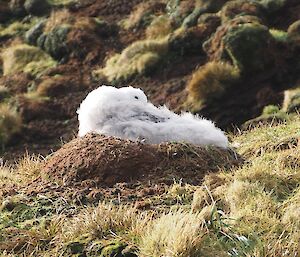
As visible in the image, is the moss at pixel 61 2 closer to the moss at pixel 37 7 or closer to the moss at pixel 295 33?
the moss at pixel 37 7

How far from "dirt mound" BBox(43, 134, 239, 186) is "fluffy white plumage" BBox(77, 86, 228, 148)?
1.01ft

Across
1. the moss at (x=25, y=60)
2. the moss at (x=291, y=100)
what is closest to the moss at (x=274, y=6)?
the moss at (x=291, y=100)

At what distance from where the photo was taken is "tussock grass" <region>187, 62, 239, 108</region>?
13297mm

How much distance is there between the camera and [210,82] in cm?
1349

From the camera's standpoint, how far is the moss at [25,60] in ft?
57.9

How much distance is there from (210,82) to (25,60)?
6999 mm

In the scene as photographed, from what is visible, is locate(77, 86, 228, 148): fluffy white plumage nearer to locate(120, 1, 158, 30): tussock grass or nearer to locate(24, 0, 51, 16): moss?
locate(120, 1, 158, 30): tussock grass

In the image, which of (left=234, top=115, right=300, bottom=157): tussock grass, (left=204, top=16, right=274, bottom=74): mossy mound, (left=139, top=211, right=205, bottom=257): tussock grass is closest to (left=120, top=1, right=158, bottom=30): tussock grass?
(left=204, top=16, right=274, bottom=74): mossy mound

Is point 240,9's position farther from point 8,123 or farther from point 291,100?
point 8,123

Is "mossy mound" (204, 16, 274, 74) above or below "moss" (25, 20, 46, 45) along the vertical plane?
above

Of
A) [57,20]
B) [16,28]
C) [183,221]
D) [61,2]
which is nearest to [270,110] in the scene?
[183,221]

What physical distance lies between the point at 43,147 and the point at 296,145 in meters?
8.18

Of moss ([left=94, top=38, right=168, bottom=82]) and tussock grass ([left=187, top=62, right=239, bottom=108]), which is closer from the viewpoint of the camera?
tussock grass ([left=187, top=62, right=239, bottom=108])

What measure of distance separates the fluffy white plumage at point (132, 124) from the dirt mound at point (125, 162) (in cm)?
31
